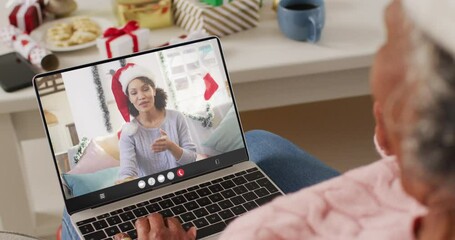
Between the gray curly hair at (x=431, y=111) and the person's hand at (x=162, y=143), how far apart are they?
0.70m

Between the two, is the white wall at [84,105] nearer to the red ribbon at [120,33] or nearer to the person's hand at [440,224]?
the red ribbon at [120,33]

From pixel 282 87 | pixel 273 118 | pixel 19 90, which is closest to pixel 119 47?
pixel 19 90

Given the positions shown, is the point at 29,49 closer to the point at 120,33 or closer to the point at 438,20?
the point at 120,33

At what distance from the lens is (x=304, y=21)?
4.88 ft

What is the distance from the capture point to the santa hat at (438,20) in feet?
1.22

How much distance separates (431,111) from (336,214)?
20cm

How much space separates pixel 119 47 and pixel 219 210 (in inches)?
20.2

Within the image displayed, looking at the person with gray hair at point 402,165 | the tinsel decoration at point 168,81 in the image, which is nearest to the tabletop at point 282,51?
the tinsel decoration at point 168,81

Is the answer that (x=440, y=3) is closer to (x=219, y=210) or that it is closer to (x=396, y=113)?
(x=396, y=113)

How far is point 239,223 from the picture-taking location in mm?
571

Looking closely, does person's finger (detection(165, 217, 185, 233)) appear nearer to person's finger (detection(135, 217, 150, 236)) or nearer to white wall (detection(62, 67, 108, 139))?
person's finger (detection(135, 217, 150, 236))

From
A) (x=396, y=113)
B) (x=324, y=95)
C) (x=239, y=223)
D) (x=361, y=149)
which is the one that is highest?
(x=396, y=113)

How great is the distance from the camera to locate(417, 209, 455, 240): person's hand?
42 centimetres

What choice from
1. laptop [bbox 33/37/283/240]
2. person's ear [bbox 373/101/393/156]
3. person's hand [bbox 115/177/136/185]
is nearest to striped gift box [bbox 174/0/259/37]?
laptop [bbox 33/37/283/240]
